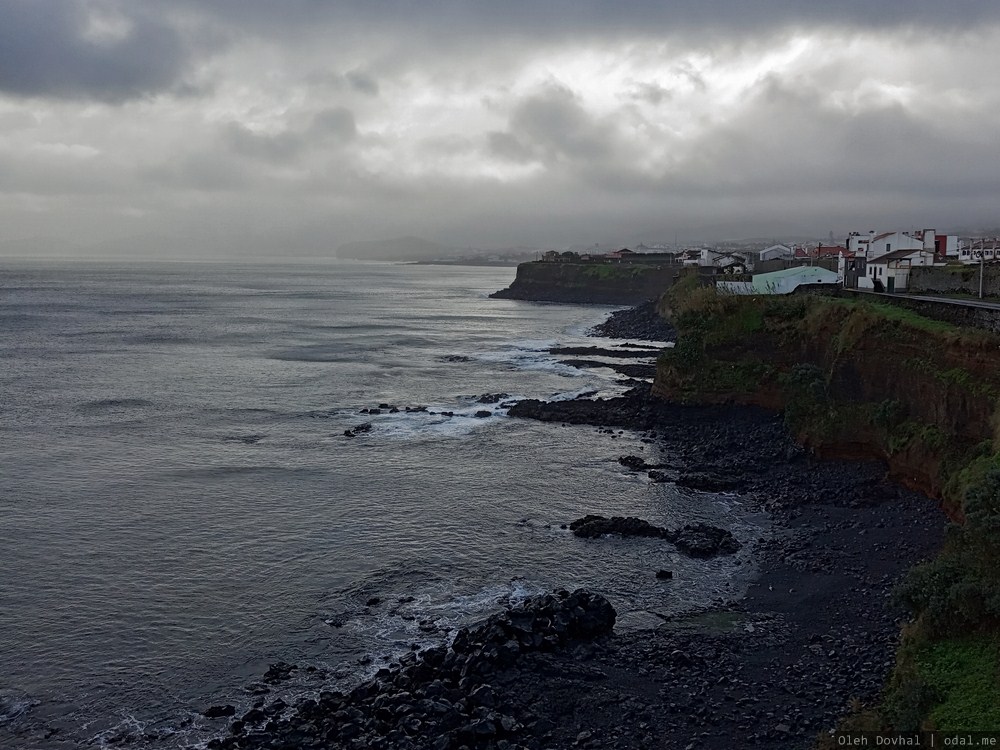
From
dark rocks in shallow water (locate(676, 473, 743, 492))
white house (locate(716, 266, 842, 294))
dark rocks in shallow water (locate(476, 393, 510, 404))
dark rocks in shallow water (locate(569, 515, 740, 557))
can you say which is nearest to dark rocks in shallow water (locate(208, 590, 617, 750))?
dark rocks in shallow water (locate(569, 515, 740, 557))

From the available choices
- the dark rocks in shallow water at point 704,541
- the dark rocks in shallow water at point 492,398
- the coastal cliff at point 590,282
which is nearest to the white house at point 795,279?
the dark rocks in shallow water at point 492,398

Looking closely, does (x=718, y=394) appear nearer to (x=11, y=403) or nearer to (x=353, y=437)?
(x=353, y=437)

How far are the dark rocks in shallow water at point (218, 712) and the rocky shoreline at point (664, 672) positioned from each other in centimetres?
29

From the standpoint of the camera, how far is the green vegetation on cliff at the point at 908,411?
14.4 m

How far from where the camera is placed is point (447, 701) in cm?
1695

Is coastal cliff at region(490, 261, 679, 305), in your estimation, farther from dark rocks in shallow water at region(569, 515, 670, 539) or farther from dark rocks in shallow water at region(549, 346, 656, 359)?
dark rocks in shallow water at region(569, 515, 670, 539)

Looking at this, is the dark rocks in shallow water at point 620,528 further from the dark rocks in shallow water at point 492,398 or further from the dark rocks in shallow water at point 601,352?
the dark rocks in shallow water at point 601,352

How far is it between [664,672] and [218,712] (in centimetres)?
999

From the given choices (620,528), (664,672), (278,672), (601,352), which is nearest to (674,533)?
(620,528)

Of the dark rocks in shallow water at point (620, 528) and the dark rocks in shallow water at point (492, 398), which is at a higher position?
the dark rocks in shallow water at point (492, 398)

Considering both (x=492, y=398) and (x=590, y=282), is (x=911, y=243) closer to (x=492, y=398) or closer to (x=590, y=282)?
(x=492, y=398)

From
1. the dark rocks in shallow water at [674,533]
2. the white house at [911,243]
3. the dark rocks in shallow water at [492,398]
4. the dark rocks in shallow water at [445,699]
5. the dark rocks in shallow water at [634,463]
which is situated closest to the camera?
the dark rocks in shallow water at [445,699]

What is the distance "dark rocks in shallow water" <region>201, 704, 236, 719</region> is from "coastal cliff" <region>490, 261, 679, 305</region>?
372ft

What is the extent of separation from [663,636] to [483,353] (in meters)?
54.4
